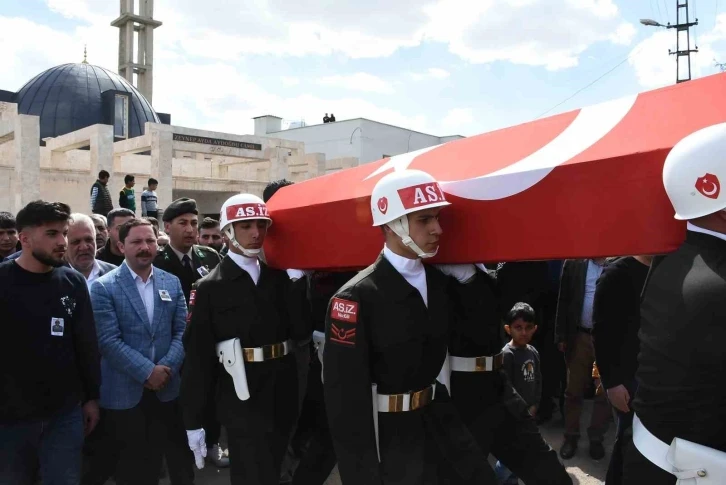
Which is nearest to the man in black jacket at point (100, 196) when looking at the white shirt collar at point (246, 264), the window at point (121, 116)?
the white shirt collar at point (246, 264)

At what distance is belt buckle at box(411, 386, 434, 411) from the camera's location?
243 cm

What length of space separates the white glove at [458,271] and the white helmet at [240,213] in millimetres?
1054

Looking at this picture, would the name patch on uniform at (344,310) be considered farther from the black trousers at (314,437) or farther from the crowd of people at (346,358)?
the black trousers at (314,437)

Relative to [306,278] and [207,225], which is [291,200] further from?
[207,225]

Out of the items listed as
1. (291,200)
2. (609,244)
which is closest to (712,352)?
(609,244)

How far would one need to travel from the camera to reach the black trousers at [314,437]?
3283mm

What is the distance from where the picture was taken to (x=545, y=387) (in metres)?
5.28

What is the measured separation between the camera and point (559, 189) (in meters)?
2.21

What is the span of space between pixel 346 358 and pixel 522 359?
2.09 m

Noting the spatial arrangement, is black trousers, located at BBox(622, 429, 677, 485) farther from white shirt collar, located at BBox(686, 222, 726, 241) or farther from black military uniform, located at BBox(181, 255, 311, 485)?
black military uniform, located at BBox(181, 255, 311, 485)

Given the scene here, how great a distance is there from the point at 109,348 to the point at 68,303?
1.52ft

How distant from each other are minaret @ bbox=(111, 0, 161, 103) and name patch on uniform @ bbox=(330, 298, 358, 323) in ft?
106

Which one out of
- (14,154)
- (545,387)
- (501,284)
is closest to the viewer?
(501,284)

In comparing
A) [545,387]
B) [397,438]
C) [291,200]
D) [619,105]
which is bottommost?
[545,387]
